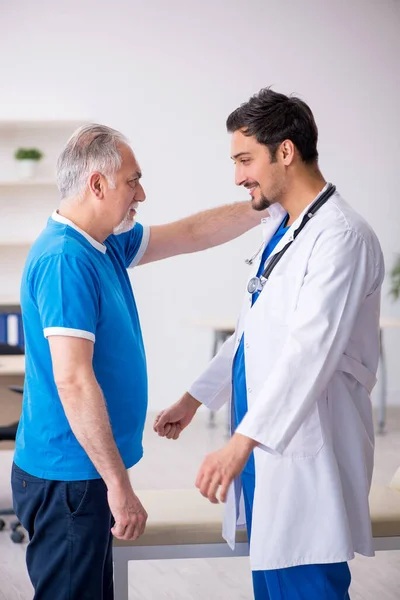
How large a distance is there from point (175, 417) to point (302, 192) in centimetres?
68

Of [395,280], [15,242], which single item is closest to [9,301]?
[15,242]

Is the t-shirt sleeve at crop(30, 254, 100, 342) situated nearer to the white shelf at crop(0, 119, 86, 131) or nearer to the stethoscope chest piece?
the stethoscope chest piece

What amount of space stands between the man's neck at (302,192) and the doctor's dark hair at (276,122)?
0.05 meters

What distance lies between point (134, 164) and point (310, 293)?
0.50 m

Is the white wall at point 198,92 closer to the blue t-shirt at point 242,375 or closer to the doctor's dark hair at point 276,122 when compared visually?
the blue t-shirt at point 242,375

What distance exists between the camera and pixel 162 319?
5738mm

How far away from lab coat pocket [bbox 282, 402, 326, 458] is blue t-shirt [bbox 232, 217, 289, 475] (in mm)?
196

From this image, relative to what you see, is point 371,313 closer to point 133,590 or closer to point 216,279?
point 133,590

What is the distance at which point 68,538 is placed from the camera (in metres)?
1.54

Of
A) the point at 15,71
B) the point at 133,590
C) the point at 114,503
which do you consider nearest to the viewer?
the point at 114,503

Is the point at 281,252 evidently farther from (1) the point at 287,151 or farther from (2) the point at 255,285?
(1) the point at 287,151

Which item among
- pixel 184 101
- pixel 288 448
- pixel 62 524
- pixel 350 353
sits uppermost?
pixel 184 101

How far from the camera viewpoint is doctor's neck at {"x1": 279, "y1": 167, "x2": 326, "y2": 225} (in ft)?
5.69

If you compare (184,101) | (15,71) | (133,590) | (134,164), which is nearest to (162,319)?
(184,101)
